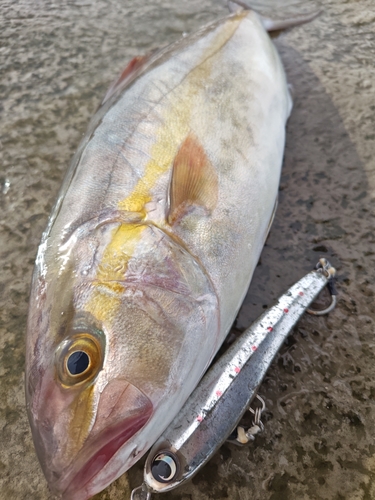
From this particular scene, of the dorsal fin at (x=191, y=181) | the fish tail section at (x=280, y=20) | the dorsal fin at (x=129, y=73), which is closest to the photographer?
the dorsal fin at (x=191, y=181)

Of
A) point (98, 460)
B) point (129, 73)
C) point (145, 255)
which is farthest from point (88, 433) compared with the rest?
point (129, 73)

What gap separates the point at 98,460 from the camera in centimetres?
112

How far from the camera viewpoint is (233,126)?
6.30ft

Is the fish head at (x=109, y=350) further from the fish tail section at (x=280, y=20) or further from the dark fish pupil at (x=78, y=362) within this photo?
the fish tail section at (x=280, y=20)

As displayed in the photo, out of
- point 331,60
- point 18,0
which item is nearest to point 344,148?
point 331,60

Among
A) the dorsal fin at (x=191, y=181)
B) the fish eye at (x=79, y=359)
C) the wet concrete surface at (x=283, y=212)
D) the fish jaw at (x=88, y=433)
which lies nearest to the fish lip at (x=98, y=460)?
the fish jaw at (x=88, y=433)

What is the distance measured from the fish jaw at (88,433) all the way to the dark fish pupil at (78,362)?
0.24 feet

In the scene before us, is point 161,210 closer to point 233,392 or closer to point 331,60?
point 233,392

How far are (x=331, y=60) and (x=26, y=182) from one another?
2.38m

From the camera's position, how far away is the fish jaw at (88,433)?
1.11m

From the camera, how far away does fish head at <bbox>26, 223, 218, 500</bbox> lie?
3.71ft

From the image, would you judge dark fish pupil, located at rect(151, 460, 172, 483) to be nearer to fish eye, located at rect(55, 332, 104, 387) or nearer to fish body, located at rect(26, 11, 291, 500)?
fish body, located at rect(26, 11, 291, 500)

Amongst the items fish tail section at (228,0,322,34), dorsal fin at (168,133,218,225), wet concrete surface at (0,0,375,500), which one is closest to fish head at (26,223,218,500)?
dorsal fin at (168,133,218,225)

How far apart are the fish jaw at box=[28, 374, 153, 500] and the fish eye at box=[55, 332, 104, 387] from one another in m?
0.05
